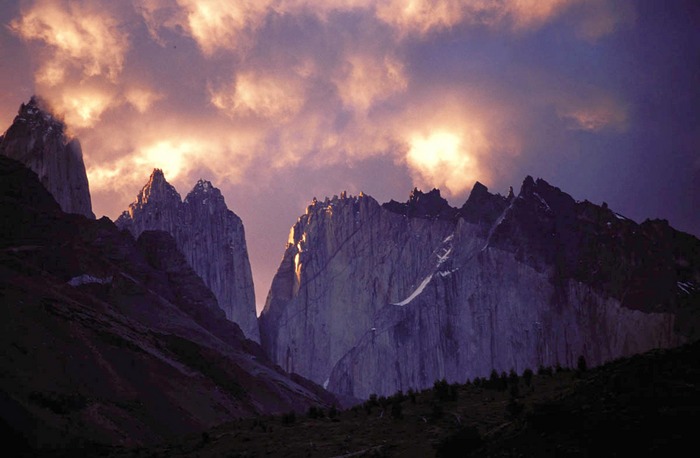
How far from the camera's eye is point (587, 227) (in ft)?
525

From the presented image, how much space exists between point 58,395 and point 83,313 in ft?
77.4

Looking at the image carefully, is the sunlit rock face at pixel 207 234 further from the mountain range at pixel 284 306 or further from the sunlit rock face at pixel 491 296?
the sunlit rock face at pixel 491 296

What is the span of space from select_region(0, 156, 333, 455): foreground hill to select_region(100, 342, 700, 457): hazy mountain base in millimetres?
17012

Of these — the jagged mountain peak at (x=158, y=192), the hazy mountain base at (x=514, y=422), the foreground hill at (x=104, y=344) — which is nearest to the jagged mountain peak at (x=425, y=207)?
the jagged mountain peak at (x=158, y=192)

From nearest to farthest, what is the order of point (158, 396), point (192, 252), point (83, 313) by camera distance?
point (158, 396), point (83, 313), point (192, 252)

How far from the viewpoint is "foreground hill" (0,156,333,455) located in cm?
5947

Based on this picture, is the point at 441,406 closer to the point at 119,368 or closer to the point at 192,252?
the point at 119,368

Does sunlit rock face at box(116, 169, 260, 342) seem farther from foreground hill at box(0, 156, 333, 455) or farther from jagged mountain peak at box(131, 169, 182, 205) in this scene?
foreground hill at box(0, 156, 333, 455)

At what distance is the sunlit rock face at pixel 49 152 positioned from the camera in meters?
136

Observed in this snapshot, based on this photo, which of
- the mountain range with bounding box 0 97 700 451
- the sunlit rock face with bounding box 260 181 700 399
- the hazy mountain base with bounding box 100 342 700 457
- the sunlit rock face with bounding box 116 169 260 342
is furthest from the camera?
the sunlit rock face with bounding box 116 169 260 342

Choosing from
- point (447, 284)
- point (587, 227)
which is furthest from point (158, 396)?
point (587, 227)

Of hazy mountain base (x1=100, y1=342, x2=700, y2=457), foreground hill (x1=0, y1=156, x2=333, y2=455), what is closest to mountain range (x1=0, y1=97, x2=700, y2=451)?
foreground hill (x1=0, y1=156, x2=333, y2=455)

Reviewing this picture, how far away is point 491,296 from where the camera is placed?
159875 mm

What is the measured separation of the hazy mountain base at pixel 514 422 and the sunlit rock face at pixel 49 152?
110m
